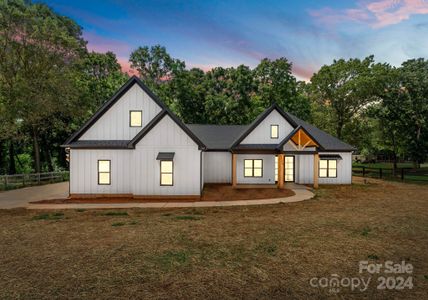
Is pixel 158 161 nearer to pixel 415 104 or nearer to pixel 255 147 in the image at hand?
pixel 255 147

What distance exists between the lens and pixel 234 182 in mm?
21203

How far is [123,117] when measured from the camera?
56.8ft

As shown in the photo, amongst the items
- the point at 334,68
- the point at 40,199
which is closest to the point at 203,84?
the point at 334,68

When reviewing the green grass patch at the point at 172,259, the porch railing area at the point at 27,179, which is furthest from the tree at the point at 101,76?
the green grass patch at the point at 172,259


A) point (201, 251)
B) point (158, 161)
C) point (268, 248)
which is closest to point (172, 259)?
point (201, 251)

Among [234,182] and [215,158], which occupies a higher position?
[215,158]

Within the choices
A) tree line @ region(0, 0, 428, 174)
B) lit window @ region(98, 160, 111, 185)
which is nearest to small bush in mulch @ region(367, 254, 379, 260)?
lit window @ region(98, 160, 111, 185)

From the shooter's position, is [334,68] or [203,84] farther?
[203,84]

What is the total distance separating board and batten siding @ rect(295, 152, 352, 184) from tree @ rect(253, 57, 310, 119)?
20.6m

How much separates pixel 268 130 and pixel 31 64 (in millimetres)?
25207

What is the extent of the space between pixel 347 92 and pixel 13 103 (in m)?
40.6

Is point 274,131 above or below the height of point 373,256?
above

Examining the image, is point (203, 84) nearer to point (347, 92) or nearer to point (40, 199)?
point (347, 92)

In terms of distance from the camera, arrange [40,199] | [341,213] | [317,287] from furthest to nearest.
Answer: [40,199] < [341,213] < [317,287]
